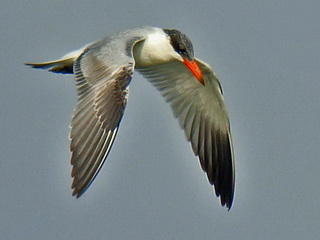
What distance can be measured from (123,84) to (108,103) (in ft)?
0.97

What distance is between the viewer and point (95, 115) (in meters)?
12.4

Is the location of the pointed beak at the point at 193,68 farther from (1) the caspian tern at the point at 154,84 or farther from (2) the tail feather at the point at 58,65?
(2) the tail feather at the point at 58,65

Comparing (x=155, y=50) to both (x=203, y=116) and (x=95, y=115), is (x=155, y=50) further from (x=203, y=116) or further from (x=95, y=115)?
(x=95, y=115)

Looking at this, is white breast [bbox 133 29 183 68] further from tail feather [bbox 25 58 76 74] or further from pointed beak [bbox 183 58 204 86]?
tail feather [bbox 25 58 76 74]

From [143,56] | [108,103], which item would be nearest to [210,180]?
[143,56]

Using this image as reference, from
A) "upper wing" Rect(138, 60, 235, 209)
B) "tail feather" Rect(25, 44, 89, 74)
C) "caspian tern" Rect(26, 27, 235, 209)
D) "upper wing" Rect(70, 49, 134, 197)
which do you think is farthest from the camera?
"upper wing" Rect(138, 60, 235, 209)

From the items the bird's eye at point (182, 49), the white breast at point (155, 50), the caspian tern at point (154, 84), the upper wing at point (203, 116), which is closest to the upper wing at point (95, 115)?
the caspian tern at point (154, 84)

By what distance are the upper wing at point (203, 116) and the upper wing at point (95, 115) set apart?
2.27m

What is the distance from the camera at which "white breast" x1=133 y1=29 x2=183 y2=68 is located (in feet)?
46.6

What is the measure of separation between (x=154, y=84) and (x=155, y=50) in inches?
41.6

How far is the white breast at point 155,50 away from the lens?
14.2m

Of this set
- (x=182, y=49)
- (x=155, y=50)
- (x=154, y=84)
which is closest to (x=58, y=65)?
(x=155, y=50)

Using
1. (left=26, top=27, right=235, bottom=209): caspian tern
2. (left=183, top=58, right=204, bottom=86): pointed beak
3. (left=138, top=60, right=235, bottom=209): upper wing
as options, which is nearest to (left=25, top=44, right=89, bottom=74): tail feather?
(left=26, top=27, right=235, bottom=209): caspian tern

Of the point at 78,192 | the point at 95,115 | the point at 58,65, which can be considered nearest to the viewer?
the point at 78,192
